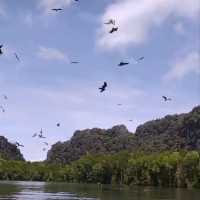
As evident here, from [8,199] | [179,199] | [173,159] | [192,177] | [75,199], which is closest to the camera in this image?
[8,199]

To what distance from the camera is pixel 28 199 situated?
81.6 m

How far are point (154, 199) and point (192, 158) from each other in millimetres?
98716

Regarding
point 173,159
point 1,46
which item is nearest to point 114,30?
point 1,46

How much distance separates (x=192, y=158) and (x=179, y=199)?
315 ft

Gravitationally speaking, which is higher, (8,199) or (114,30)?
(114,30)

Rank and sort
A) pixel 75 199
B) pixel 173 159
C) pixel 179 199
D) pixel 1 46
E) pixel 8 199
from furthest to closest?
pixel 173 159 < pixel 179 199 < pixel 75 199 < pixel 8 199 < pixel 1 46

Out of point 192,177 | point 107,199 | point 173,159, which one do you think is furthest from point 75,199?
point 173,159

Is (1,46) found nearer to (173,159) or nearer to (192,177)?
(192,177)

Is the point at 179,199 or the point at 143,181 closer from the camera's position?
the point at 179,199

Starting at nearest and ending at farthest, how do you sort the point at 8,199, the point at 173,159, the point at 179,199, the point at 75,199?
the point at 8,199 → the point at 75,199 → the point at 179,199 → the point at 173,159

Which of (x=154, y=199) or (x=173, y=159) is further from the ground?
(x=173, y=159)

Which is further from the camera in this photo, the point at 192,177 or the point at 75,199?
the point at 192,177

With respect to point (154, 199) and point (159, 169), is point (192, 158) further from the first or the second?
point (154, 199)

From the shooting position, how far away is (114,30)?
35125 millimetres
